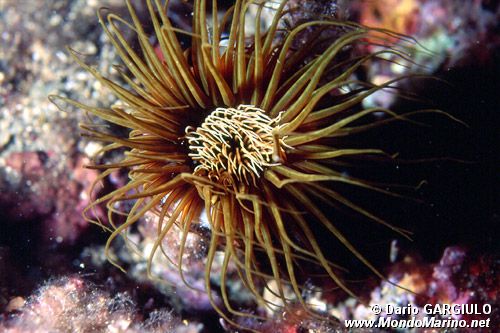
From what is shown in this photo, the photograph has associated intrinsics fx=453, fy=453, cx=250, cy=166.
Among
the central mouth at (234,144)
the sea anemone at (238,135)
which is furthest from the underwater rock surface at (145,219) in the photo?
the central mouth at (234,144)

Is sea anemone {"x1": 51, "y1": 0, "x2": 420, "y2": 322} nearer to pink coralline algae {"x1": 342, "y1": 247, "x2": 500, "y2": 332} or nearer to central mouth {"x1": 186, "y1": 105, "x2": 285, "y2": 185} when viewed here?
central mouth {"x1": 186, "y1": 105, "x2": 285, "y2": 185}

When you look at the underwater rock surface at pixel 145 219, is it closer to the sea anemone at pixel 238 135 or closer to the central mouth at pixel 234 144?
the sea anemone at pixel 238 135

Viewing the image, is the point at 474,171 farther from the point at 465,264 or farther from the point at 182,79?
the point at 182,79

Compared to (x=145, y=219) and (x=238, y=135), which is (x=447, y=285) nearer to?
(x=238, y=135)

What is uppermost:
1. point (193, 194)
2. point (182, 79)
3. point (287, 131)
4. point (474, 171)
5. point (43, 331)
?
point (474, 171)

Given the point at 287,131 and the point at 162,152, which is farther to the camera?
the point at 162,152

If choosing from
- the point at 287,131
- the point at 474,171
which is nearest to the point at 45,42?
the point at 287,131

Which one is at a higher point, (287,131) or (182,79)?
(182,79)
